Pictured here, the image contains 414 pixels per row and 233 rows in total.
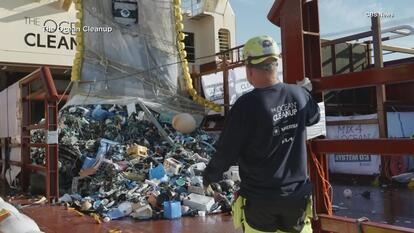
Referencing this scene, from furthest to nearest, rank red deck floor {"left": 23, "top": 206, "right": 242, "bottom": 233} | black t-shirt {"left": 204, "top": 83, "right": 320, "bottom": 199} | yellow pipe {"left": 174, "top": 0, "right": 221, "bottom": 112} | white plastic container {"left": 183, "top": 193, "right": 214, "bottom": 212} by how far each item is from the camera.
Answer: yellow pipe {"left": 174, "top": 0, "right": 221, "bottom": 112} → white plastic container {"left": 183, "top": 193, "right": 214, "bottom": 212} → red deck floor {"left": 23, "top": 206, "right": 242, "bottom": 233} → black t-shirt {"left": 204, "top": 83, "right": 320, "bottom": 199}

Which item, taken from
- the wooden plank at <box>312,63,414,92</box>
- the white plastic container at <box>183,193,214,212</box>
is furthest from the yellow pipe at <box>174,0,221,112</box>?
the wooden plank at <box>312,63,414,92</box>

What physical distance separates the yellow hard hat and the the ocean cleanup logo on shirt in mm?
292

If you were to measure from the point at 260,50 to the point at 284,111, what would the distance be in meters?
0.38

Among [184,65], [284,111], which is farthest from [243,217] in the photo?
[184,65]

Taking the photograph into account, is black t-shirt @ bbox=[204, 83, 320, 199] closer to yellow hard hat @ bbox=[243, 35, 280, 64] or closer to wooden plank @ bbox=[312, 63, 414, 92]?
yellow hard hat @ bbox=[243, 35, 280, 64]

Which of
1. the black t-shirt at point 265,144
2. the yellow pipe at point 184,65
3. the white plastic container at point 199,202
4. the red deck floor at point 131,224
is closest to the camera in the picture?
the black t-shirt at point 265,144

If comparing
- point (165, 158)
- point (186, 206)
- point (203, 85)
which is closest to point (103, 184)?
point (165, 158)

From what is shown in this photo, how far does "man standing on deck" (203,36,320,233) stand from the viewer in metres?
2.63

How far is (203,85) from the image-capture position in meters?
13.6

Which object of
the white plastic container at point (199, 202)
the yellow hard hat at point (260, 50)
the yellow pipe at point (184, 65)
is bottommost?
the white plastic container at point (199, 202)

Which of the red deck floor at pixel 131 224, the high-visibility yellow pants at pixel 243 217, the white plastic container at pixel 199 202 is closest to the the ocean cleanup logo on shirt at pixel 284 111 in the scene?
the high-visibility yellow pants at pixel 243 217

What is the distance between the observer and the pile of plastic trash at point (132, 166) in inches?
247

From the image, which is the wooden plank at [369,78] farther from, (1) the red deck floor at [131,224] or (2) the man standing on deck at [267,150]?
(1) the red deck floor at [131,224]

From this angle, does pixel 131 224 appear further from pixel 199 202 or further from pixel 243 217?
pixel 243 217
